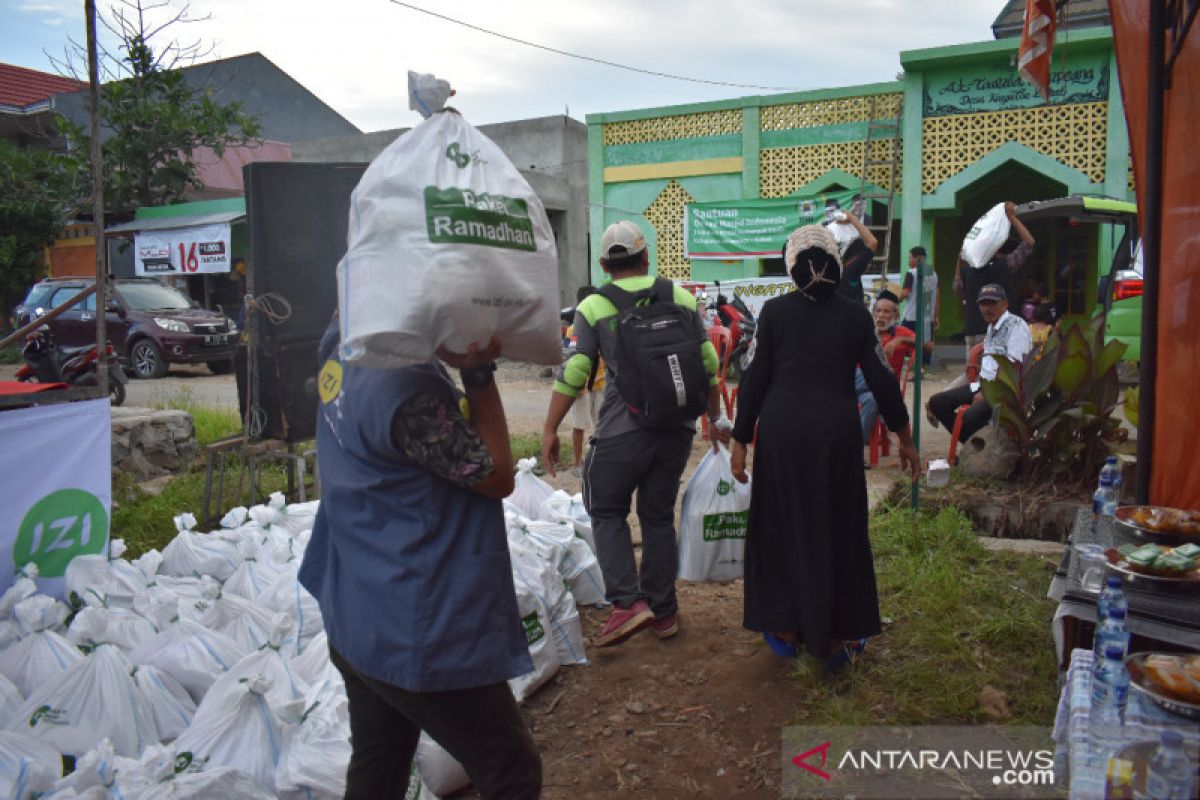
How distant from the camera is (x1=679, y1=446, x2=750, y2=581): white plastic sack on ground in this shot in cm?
413

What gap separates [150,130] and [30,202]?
3130 mm

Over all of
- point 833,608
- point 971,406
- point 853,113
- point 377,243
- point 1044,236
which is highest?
point 853,113

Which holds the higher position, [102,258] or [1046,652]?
[102,258]

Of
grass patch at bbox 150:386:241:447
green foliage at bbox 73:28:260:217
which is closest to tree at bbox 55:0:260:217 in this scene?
green foliage at bbox 73:28:260:217

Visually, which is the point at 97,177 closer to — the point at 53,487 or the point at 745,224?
the point at 53,487

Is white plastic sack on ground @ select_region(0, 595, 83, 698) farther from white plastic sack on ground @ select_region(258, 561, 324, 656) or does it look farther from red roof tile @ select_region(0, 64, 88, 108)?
red roof tile @ select_region(0, 64, 88, 108)

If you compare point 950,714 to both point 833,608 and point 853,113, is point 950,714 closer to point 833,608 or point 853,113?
point 833,608

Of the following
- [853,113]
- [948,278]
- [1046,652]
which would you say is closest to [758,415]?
[1046,652]

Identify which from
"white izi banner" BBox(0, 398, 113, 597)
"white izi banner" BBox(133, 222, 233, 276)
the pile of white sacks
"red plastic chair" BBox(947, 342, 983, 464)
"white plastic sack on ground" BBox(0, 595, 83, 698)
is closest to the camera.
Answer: the pile of white sacks

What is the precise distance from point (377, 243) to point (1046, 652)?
304cm

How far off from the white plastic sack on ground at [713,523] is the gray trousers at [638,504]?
10.6 inches

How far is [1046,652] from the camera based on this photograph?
3.48 m

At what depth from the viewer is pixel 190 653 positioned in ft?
10.1

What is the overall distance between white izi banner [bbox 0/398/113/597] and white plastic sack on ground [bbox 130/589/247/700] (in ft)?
3.06
